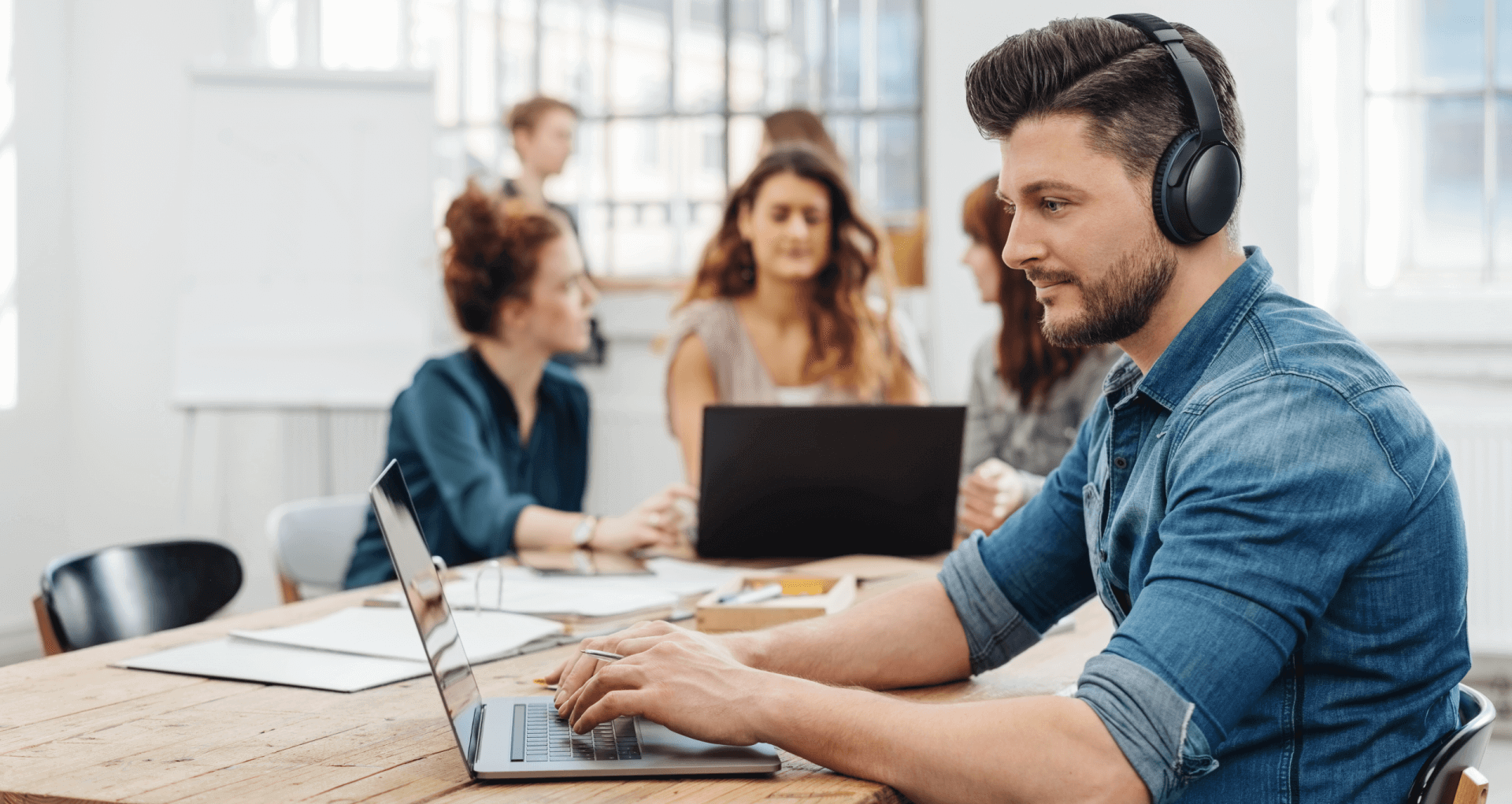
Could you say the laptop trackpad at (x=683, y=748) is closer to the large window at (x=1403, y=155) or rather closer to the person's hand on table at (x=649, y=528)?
the person's hand on table at (x=649, y=528)

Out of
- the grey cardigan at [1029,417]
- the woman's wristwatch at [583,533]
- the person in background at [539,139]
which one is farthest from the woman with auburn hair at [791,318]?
the person in background at [539,139]

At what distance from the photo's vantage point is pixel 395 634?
1523 mm

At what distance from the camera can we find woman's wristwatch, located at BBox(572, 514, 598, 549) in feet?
7.29

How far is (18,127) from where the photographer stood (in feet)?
14.5

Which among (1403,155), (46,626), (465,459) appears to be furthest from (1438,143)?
(46,626)

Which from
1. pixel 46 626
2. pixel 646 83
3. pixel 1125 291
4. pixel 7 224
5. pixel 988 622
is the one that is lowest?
pixel 46 626

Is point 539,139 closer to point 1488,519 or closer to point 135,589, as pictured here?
point 135,589

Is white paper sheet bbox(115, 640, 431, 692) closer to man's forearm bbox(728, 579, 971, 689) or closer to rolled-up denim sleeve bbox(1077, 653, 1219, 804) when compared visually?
man's forearm bbox(728, 579, 971, 689)

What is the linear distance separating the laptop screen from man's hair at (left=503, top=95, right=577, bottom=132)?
3.39 m

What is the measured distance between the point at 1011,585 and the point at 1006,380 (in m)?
1.37

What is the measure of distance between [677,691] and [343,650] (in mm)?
563

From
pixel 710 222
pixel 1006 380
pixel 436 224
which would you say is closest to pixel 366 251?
pixel 436 224

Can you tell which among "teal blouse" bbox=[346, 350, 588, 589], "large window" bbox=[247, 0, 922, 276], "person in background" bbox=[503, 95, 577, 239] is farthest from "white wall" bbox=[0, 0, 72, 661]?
"teal blouse" bbox=[346, 350, 588, 589]

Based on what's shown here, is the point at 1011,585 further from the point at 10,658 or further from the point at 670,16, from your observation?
the point at 10,658
